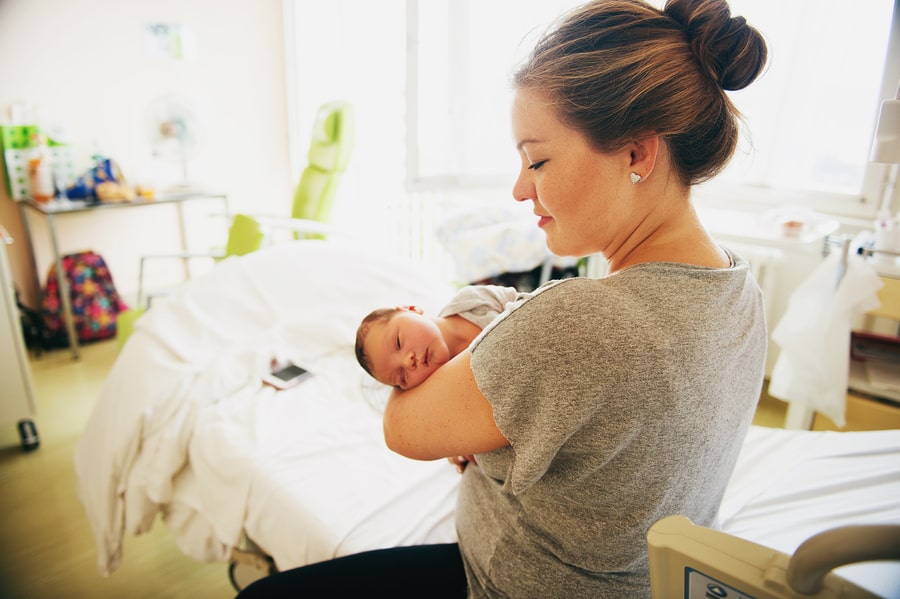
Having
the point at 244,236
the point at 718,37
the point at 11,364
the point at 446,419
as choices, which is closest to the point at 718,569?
the point at 446,419

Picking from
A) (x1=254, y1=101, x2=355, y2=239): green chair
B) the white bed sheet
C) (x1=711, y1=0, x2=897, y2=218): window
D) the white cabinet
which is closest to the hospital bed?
the white bed sheet

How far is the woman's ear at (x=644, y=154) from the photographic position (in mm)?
638

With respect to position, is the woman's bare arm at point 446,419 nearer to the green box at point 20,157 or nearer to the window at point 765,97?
the window at point 765,97

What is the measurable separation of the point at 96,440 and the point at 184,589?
19.2 inches

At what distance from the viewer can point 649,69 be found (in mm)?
614

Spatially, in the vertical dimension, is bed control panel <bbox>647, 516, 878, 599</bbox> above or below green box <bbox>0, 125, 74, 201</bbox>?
below

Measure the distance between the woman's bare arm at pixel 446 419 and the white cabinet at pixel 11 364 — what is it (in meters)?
1.97

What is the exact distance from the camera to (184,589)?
161 centimetres

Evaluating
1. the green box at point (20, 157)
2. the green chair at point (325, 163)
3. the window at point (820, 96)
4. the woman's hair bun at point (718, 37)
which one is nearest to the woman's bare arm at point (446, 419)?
the woman's hair bun at point (718, 37)

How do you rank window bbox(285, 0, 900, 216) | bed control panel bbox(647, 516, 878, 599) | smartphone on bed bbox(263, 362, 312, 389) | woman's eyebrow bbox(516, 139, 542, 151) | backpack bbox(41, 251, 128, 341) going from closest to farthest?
bed control panel bbox(647, 516, 878, 599) → woman's eyebrow bbox(516, 139, 542, 151) → smartphone on bed bbox(263, 362, 312, 389) → window bbox(285, 0, 900, 216) → backpack bbox(41, 251, 128, 341)

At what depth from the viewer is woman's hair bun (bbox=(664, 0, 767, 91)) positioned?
64 centimetres

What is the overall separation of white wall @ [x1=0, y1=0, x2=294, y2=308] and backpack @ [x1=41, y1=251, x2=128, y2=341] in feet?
0.91

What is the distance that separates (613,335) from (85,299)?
3.49m

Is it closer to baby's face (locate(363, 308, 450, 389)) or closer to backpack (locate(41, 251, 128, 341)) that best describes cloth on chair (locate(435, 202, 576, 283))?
baby's face (locate(363, 308, 450, 389))
